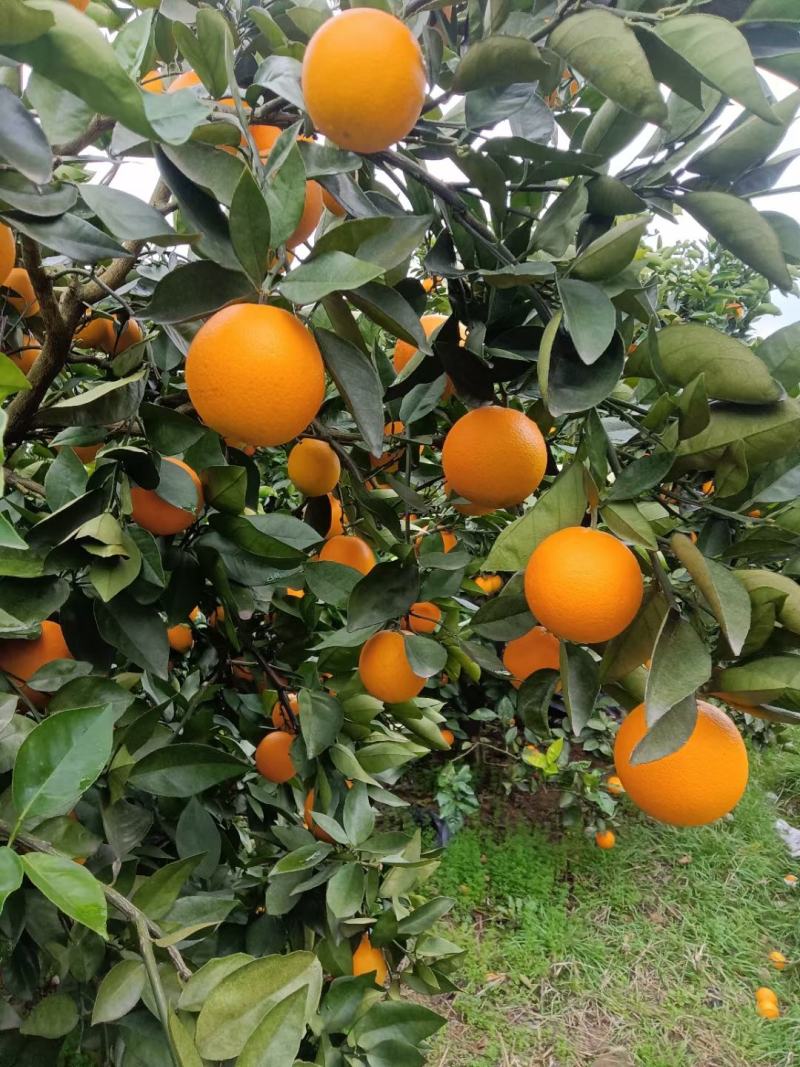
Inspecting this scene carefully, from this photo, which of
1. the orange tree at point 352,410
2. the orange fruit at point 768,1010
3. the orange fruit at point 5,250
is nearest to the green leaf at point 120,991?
the orange tree at point 352,410

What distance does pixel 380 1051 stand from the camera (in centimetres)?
86

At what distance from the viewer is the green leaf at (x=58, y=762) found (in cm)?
55

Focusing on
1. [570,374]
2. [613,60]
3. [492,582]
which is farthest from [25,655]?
[492,582]

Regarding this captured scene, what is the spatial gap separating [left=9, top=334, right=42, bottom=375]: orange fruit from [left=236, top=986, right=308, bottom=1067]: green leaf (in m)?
0.85

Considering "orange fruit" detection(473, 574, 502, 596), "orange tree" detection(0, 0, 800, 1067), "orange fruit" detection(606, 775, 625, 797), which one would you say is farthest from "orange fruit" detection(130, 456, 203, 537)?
"orange fruit" detection(606, 775, 625, 797)

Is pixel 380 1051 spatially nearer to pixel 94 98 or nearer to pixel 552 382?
pixel 552 382

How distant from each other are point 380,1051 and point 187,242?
2.87ft

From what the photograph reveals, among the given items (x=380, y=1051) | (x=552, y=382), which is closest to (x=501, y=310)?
(x=552, y=382)

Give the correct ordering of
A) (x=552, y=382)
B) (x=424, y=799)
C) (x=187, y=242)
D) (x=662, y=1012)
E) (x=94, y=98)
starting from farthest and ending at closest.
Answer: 1. (x=424, y=799)
2. (x=662, y=1012)
3. (x=552, y=382)
4. (x=187, y=242)
5. (x=94, y=98)

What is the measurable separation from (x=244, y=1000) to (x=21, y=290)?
34.4 inches

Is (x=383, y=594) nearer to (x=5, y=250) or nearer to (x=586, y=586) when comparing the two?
(x=586, y=586)

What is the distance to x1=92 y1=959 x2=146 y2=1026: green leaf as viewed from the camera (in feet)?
1.92

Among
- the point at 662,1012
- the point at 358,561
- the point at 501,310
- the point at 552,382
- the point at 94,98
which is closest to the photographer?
the point at 94,98

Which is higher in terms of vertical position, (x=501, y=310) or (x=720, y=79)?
(x=720, y=79)
